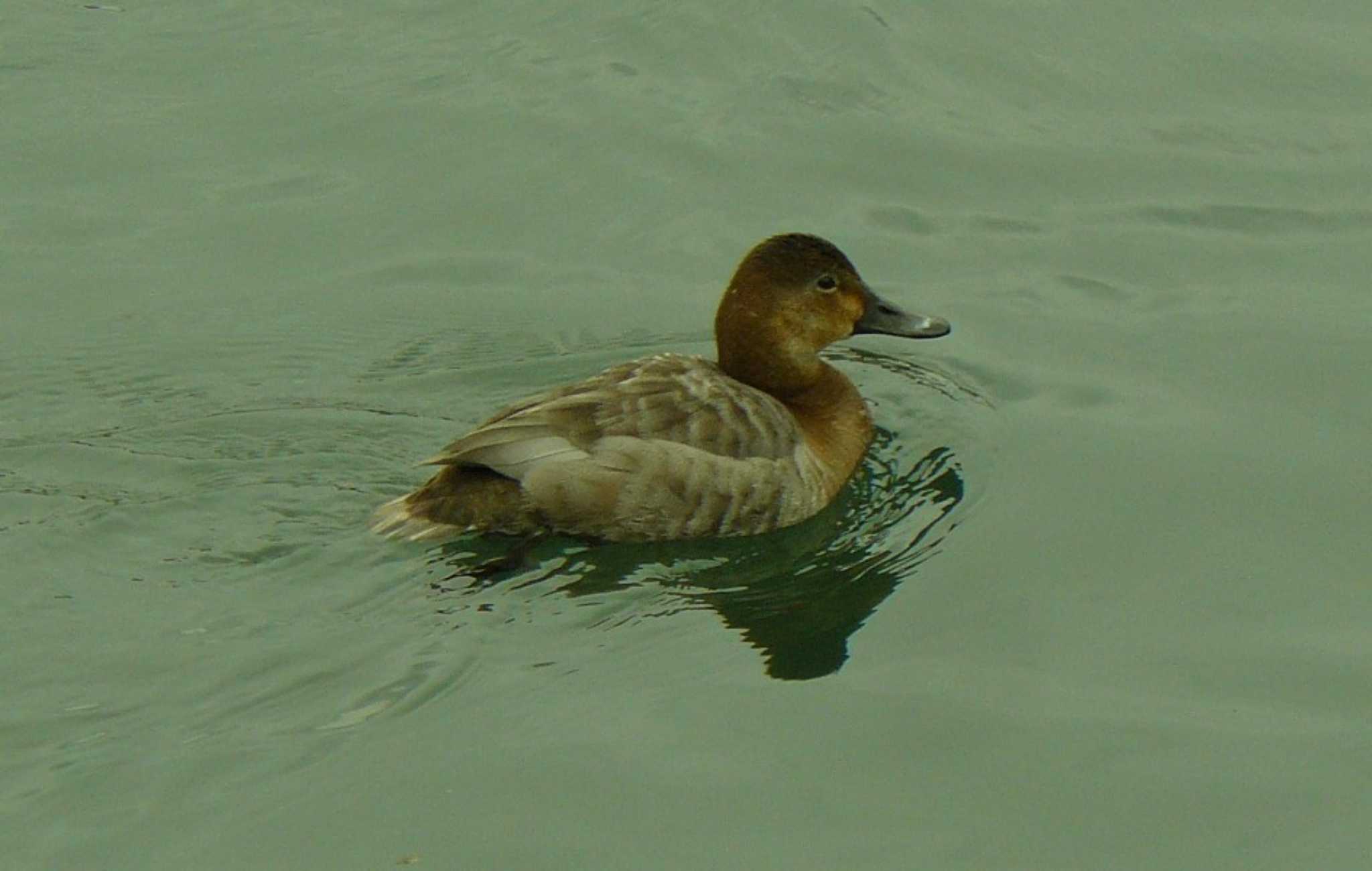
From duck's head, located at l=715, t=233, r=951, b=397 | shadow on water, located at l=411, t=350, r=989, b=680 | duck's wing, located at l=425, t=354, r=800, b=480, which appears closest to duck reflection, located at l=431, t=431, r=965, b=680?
shadow on water, located at l=411, t=350, r=989, b=680

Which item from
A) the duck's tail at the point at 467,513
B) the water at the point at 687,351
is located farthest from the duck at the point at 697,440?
the water at the point at 687,351

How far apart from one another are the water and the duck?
16 cm

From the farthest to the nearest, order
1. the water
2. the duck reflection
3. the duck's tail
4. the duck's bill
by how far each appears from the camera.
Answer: the duck's bill → the duck's tail → the duck reflection → the water

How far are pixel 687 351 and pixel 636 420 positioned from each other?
169cm

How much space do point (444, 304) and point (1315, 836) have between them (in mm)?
5065

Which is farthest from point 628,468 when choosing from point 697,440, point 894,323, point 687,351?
point 687,351

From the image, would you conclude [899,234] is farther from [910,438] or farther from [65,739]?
[65,739]

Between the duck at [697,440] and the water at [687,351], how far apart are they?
0.51ft

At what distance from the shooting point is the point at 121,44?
12.3m

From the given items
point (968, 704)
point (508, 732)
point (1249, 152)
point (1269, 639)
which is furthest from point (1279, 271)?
point (508, 732)

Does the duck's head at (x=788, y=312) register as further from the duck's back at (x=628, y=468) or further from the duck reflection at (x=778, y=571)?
the duck reflection at (x=778, y=571)

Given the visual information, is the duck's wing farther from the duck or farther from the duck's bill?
the duck's bill

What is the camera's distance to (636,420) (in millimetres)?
8391

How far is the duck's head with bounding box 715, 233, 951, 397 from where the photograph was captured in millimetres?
9023
